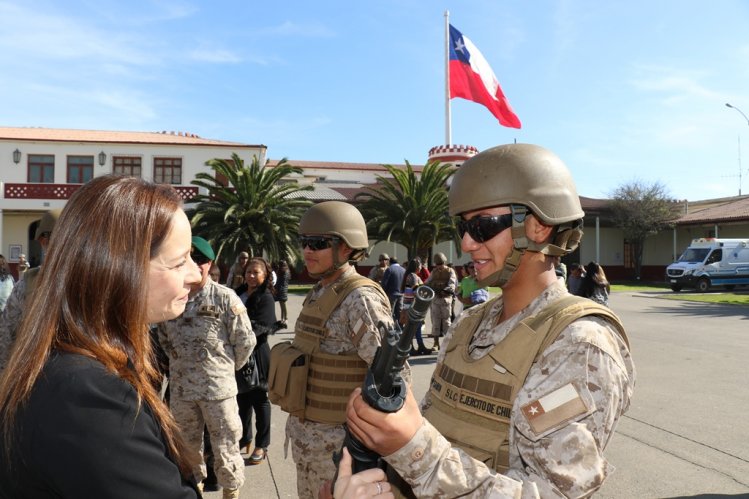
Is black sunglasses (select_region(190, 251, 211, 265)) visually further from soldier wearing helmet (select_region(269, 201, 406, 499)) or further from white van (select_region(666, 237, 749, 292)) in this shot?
white van (select_region(666, 237, 749, 292))

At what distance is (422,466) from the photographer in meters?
1.36

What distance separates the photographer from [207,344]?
Result: 4234mm

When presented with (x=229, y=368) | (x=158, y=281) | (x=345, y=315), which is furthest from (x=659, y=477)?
(x=158, y=281)

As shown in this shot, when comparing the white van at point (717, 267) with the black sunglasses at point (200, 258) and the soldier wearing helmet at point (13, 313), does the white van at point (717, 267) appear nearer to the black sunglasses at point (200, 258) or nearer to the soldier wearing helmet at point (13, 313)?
the black sunglasses at point (200, 258)

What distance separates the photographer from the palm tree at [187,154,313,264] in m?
A: 24.8

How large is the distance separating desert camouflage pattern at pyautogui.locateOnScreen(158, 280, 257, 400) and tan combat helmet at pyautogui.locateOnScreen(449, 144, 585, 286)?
8.98 feet

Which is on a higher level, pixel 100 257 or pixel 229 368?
pixel 100 257

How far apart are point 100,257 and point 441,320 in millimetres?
9824

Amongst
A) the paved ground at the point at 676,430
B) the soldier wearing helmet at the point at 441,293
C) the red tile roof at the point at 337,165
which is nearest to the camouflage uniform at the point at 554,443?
the paved ground at the point at 676,430

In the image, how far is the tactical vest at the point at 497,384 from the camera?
5.41ft

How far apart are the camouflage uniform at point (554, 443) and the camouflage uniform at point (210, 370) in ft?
9.62

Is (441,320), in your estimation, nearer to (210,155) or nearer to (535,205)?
(535,205)

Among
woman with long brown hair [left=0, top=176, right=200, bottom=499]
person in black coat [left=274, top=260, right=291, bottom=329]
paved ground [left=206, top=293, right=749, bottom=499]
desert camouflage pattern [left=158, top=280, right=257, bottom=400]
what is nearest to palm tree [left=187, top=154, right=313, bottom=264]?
person in black coat [left=274, top=260, right=291, bottom=329]

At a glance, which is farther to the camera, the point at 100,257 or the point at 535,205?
the point at 535,205
